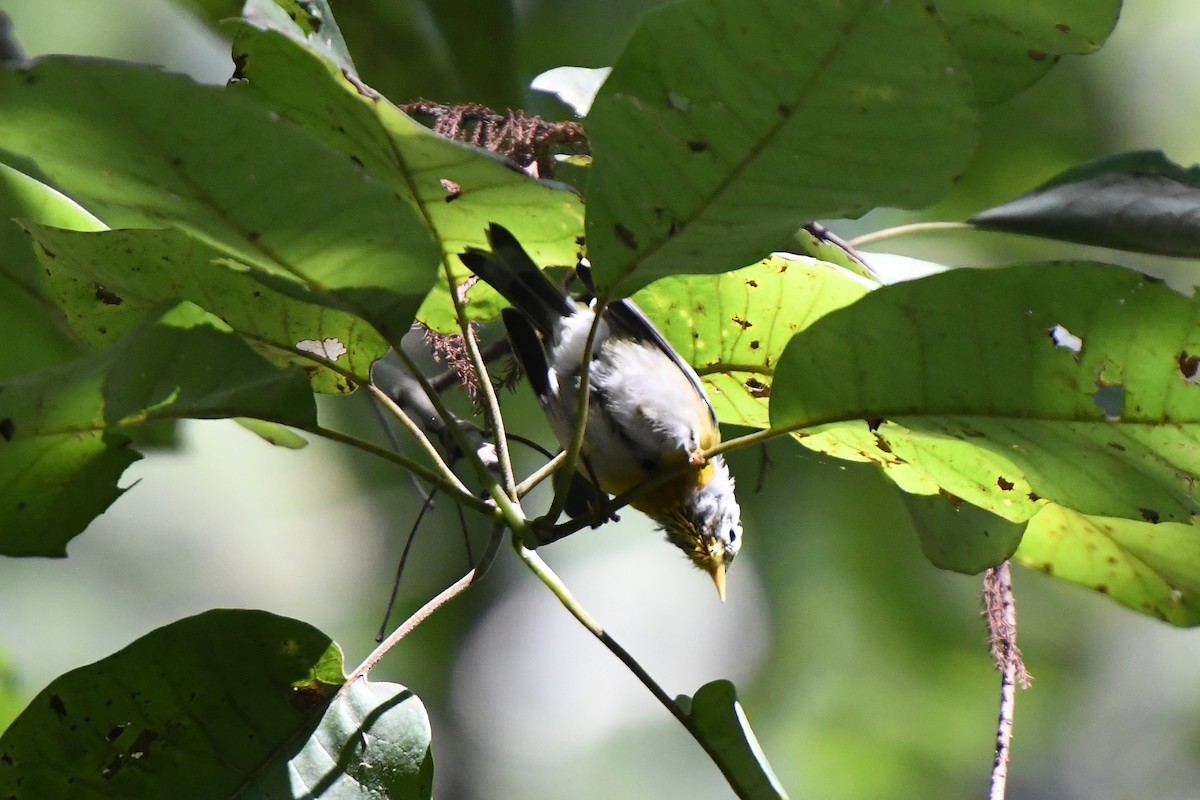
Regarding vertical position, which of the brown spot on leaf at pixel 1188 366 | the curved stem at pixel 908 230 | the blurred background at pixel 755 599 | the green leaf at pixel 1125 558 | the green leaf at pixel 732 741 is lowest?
the blurred background at pixel 755 599

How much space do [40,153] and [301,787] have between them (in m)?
0.81

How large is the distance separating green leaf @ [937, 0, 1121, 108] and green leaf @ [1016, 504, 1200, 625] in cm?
77

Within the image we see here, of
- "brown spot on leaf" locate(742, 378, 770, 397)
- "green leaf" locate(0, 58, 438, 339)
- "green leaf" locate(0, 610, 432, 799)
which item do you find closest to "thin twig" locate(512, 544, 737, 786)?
"green leaf" locate(0, 610, 432, 799)

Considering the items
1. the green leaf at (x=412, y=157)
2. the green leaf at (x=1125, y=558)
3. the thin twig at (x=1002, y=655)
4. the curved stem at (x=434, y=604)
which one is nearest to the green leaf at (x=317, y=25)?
the green leaf at (x=412, y=157)

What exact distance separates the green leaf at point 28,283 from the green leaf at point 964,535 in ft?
4.65

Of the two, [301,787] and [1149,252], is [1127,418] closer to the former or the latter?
[1149,252]

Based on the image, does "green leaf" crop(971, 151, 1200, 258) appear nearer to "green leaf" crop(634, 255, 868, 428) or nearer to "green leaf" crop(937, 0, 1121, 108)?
"green leaf" crop(937, 0, 1121, 108)

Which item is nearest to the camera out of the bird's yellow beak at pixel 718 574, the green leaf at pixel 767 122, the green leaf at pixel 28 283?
the green leaf at pixel 767 122

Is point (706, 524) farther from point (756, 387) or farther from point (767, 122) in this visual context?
point (767, 122)

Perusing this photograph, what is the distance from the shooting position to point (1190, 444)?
1217 millimetres

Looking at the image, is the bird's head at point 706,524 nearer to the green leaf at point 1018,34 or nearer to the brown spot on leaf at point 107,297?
the green leaf at point 1018,34

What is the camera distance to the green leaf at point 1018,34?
1317 mm

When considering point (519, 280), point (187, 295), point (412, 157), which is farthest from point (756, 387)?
point (187, 295)

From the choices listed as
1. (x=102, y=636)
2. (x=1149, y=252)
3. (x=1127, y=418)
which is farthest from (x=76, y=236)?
(x=102, y=636)
